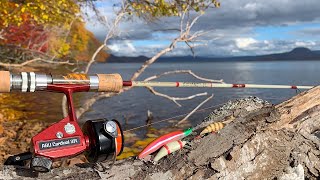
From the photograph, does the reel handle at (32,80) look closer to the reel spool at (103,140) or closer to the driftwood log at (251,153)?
the reel spool at (103,140)

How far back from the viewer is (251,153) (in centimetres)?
451

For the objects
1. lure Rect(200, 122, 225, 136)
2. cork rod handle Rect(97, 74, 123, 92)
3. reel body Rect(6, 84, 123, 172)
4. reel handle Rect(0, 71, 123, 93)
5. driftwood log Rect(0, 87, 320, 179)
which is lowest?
driftwood log Rect(0, 87, 320, 179)

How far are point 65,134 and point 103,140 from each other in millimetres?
360

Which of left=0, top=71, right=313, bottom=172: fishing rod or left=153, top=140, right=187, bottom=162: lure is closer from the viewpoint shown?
left=0, top=71, right=313, bottom=172: fishing rod

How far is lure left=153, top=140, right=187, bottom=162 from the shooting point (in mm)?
4156

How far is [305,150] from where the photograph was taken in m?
4.98

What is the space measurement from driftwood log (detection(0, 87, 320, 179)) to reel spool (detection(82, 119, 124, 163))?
15 cm

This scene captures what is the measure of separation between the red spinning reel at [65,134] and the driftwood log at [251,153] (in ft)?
0.62

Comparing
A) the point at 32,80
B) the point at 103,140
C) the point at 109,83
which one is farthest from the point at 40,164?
the point at 109,83

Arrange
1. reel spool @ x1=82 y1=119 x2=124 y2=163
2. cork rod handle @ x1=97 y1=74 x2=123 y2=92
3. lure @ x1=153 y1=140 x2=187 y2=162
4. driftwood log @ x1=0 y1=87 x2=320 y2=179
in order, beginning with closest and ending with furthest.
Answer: reel spool @ x1=82 y1=119 x2=124 y2=163 < driftwood log @ x1=0 y1=87 x2=320 y2=179 < lure @ x1=153 y1=140 x2=187 y2=162 < cork rod handle @ x1=97 y1=74 x2=123 y2=92

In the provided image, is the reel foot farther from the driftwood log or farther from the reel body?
the driftwood log

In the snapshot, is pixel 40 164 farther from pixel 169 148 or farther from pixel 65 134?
pixel 169 148

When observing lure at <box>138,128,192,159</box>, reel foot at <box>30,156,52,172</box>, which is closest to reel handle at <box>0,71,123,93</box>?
reel foot at <box>30,156,52,172</box>

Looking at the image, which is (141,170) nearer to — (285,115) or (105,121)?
(105,121)
